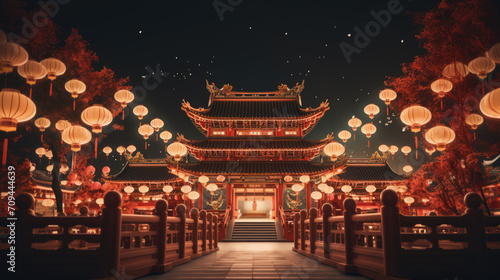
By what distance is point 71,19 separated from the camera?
680 inches

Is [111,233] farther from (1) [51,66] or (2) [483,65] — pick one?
(2) [483,65]

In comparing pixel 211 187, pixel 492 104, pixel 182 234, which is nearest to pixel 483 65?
pixel 492 104

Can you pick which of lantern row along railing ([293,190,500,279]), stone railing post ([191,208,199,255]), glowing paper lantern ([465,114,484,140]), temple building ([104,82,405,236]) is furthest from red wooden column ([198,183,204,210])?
lantern row along railing ([293,190,500,279])

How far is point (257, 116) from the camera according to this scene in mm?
20547

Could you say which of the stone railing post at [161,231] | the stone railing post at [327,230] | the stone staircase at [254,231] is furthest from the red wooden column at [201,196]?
the stone railing post at [161,231]

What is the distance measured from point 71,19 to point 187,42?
9.91 meters

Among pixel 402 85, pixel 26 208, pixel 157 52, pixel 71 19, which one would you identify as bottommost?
pixel 26 208

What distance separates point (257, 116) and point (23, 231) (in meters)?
17.0

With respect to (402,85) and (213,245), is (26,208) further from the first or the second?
(402,85)

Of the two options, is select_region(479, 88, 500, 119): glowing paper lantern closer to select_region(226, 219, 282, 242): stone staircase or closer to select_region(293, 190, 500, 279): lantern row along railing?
select_region(293, 190, 500, 279): lantern row along railing

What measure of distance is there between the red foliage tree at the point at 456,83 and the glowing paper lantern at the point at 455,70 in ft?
0.49

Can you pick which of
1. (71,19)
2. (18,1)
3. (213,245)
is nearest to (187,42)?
(71,19)

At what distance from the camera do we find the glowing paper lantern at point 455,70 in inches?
334

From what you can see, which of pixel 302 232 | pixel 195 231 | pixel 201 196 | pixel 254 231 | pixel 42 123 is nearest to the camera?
pixel 195 231
